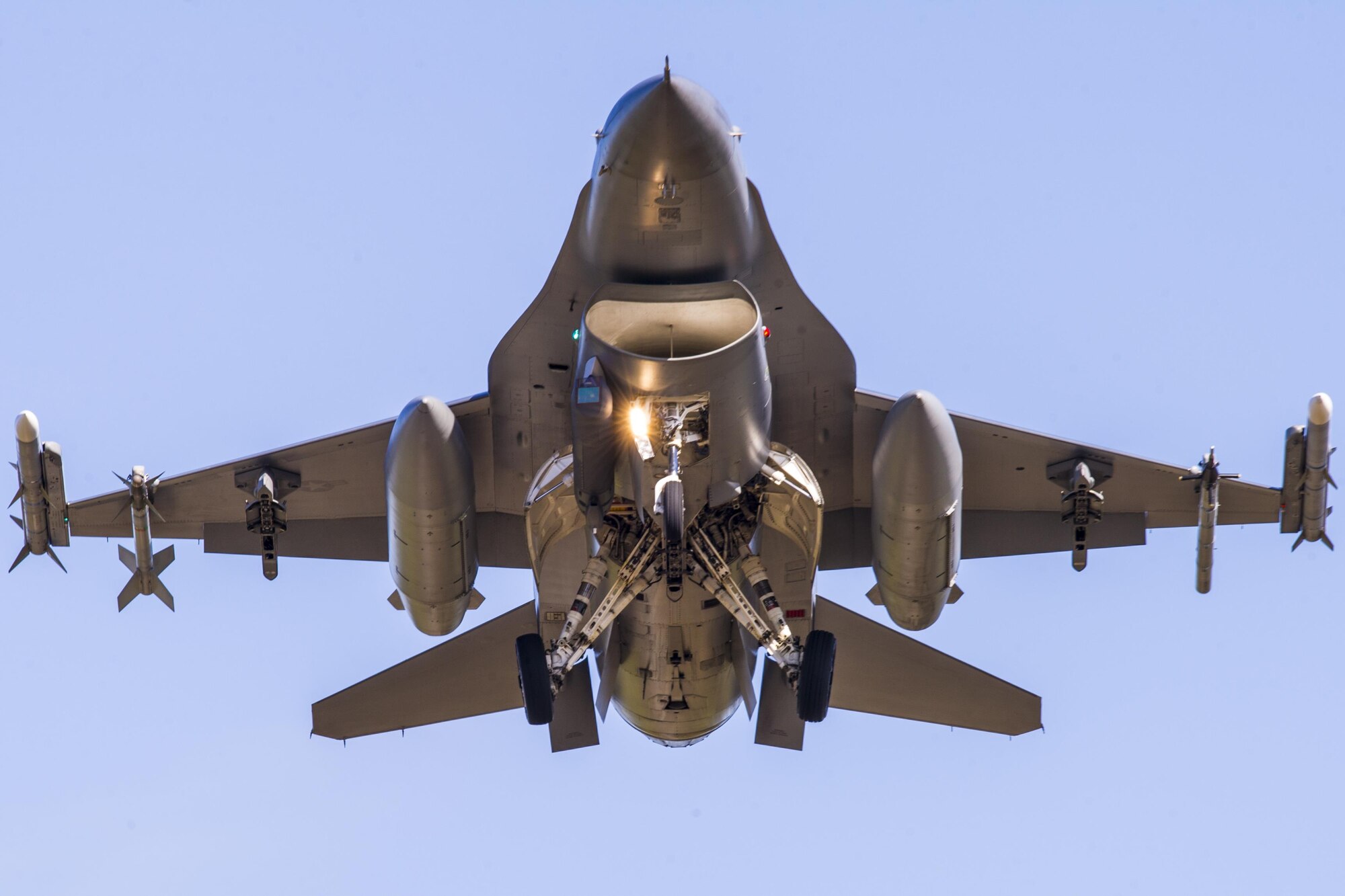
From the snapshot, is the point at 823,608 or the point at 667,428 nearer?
the point at 667,428

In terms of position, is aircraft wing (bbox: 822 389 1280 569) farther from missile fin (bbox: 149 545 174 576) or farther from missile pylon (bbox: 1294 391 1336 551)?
missile fin (bbox: 149 545 174 576)

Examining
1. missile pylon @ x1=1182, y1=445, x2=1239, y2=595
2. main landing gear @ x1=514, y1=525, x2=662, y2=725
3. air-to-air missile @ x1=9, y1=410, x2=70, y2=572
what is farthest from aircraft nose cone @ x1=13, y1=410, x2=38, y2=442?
missile pylon @ x1=1182, y1=445, x2=1239, y2=595

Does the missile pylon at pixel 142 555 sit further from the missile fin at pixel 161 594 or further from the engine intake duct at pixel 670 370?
the engine intake duct at pixel 670 370

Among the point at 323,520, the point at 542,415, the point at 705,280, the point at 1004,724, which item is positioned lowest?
the point at 1004,724

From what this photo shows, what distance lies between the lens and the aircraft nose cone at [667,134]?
18.0 meters

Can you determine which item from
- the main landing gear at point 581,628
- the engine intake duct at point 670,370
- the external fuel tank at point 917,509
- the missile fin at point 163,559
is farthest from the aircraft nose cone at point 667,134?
the missile fin at point 163,559

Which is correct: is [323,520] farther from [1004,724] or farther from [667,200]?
[1004,724]

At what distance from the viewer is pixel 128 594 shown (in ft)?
68.3

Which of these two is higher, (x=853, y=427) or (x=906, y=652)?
(x=853, y=427)

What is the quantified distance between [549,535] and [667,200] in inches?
127

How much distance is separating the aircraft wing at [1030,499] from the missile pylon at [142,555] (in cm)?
639

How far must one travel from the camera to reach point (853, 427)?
20.5m

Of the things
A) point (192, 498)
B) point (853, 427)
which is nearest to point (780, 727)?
point (853, 427)

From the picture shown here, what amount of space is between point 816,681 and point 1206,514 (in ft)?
13.8
